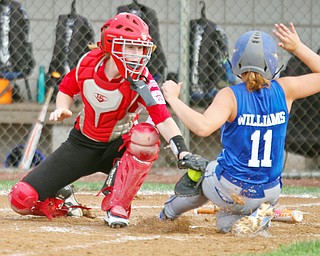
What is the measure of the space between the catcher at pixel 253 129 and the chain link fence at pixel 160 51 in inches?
142

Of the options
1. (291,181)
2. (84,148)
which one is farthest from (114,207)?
(291,181)

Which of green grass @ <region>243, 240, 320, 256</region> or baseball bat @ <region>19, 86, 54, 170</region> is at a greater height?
green grass @ <region>243, 240, 320, 256</region>

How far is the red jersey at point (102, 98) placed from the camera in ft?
16.8

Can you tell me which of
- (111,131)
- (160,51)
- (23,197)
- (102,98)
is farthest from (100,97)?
(160,51)

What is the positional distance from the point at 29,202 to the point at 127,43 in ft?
3.59

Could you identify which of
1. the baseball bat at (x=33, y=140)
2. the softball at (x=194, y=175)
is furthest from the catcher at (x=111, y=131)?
the baseball bat at (x=33, y=140)

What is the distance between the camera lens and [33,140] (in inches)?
351

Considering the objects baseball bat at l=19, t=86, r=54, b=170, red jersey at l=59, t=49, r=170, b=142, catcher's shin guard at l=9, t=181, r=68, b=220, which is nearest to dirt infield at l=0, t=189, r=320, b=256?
catcher's shin guard at l=9, t=181, r=68, b=220

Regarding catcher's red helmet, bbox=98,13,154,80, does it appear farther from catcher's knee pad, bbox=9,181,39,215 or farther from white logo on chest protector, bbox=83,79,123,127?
catcher's knee pad, bbox=9,181,39,215

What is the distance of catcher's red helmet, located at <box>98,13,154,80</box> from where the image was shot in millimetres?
4977

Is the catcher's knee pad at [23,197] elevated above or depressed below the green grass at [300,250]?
below

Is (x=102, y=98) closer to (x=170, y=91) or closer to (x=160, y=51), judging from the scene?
(x=170, y=91)

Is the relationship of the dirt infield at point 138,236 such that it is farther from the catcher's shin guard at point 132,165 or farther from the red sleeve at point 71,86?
the red sleeve at point 71,86

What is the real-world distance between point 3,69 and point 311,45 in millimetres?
3618
